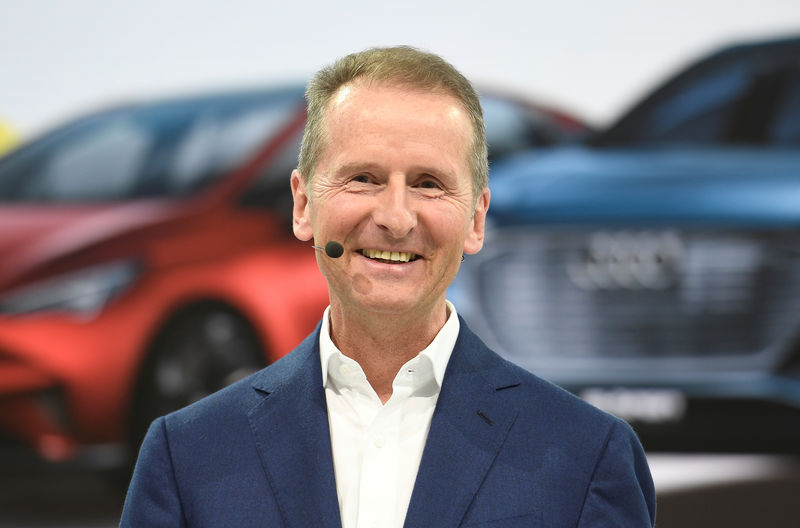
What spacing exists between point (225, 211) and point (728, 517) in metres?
1.90

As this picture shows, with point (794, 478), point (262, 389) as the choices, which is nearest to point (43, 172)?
point (794, 478)

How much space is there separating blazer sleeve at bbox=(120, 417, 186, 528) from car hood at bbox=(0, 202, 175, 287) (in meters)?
2.95

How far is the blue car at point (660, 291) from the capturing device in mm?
3674

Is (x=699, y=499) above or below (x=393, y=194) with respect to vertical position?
below

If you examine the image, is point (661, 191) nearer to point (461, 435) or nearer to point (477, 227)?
point (477, 227)

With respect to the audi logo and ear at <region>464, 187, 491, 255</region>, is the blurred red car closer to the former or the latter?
the audi logo

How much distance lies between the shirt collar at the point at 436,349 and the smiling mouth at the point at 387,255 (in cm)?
11

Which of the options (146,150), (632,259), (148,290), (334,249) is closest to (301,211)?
(334,249)

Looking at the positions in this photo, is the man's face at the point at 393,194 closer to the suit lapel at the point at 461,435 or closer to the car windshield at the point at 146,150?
the suit lapel at the point at 461,435

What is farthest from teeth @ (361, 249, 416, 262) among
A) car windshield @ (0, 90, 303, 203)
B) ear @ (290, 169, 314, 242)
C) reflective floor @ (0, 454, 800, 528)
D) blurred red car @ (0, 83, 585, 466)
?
car windshield @ (0, 90, 303, 203)

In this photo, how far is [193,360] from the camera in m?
4.32

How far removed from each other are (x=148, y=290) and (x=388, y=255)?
2995 mm

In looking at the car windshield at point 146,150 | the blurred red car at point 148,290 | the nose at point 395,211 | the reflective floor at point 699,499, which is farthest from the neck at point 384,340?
the car windshield at point 146,150

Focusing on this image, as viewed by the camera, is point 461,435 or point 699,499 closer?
point 461,435
